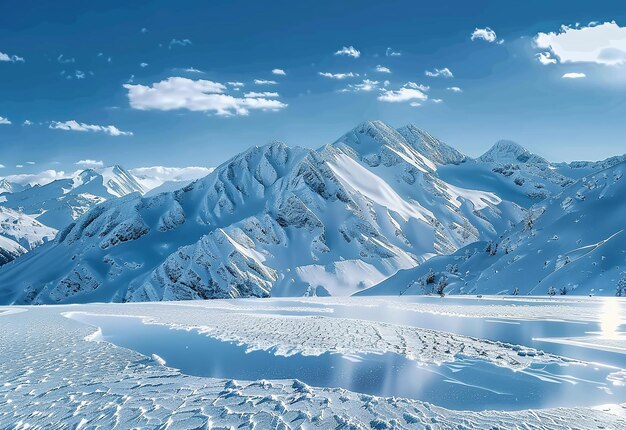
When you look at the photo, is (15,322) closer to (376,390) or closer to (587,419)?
(376,390)

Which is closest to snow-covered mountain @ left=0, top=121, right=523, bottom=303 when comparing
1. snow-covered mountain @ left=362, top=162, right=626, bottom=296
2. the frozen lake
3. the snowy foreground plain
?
snow-covered mountain @ left=362, top=162, right=626, bottom=296

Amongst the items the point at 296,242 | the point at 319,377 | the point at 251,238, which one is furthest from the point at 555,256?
the point at 251,238

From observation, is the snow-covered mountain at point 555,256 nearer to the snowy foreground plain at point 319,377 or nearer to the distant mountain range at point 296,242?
the distant mountain range at point 296,242

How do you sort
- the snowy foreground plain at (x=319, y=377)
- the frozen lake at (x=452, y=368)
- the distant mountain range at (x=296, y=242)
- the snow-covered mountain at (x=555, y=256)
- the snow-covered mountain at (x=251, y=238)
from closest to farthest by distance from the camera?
the snowy foreground plain at (x=319, y=377)
the frozen lake at (x=452, y=368)
the snow-covered mountain at (x=555, y=256)
the distant mountain range at (x=296, y=242)
the snow-covered mountain at (x=251, y=238)

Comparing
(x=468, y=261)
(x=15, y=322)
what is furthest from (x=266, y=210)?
(x=15, y=322)

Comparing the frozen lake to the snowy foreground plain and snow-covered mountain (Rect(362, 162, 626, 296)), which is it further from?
snow-covered mountain (Rect(362, 162, 626, 296))

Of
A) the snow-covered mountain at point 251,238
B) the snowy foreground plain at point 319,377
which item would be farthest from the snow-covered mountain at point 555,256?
the snow-covered mountain at point 251,238
